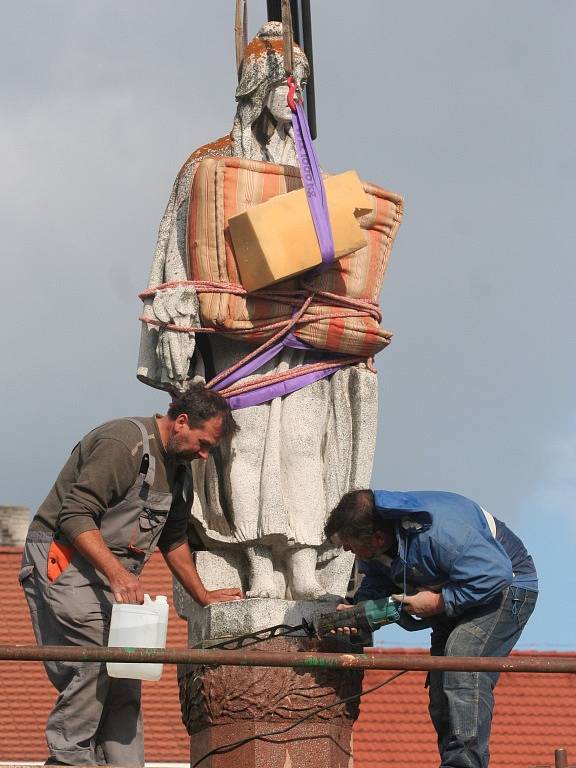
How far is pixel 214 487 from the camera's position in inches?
347

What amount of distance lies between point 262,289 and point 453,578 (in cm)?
186

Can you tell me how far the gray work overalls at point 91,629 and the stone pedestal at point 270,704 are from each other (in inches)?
15.6

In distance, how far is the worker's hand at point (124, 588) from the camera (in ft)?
24.8

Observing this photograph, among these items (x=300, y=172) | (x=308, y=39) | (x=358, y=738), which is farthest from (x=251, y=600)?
(x=358, y=738)

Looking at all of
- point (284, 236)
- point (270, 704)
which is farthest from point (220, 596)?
point (284, 236)

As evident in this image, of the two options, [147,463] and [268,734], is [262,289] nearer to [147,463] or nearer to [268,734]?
[147,463]

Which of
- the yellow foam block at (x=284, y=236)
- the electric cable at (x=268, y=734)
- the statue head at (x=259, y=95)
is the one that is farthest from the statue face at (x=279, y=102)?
the electric cable at (x=268, y=734)

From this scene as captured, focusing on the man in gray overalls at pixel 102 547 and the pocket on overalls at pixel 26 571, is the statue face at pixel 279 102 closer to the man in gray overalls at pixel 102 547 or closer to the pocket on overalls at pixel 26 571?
the man in gray overalls at pixel 102 547

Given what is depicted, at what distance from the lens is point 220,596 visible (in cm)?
851

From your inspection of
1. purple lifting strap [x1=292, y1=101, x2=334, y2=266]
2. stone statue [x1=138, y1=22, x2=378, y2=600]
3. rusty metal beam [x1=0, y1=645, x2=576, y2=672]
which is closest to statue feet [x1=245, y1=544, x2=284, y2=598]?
stone statue [x1=138, y1=22, x2=378, y2=600]

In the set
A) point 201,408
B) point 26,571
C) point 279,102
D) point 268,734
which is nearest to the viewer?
point 26,571

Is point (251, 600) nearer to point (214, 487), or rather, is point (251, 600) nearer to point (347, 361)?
point (214, 487)

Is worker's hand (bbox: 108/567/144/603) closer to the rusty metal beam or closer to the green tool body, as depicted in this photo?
the rusty metal beam

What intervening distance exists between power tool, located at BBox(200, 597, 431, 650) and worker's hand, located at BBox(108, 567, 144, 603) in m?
0.72
